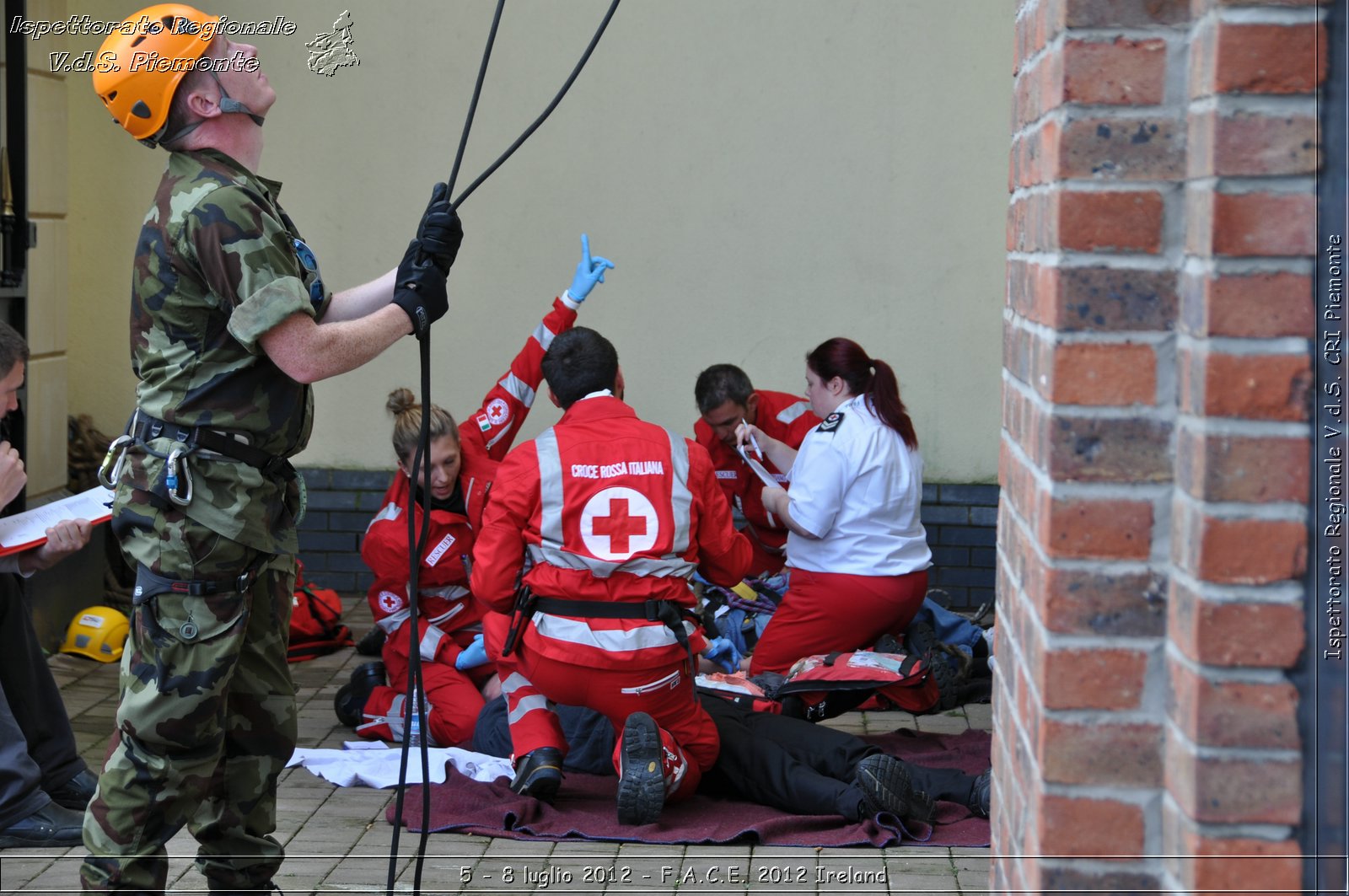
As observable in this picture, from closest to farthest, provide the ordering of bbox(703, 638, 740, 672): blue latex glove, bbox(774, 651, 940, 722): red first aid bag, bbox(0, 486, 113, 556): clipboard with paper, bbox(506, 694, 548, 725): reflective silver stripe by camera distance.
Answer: bbox(0, 486, 113, 556): clipboard with paper → bbox(506, 694, 548, 725): reflective silver stripe → bbox(774, 651, 940, 722): red first aid bag → bbox(703, 638, 740, 672): blue latex glove

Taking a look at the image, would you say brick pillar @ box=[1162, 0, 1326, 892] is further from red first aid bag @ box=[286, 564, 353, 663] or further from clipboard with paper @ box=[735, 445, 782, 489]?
red first aid bag @ box=[286, 564, 353, 663]

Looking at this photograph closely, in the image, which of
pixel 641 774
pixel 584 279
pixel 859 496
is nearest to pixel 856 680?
pixel 859 496

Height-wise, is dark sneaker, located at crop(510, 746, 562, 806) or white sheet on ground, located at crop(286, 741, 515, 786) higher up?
dark sneaker, located at crop(510, 746, 562, 806)

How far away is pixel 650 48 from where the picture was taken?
696 cm

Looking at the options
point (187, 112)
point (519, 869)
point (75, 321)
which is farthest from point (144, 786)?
point (75, 321)

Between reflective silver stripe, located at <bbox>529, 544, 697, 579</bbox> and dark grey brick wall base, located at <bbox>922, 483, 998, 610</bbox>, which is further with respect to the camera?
dark grey brick wall base, located at <bbox>922, 483, 998, 610</bbox>

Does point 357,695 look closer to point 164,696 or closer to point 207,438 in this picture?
point 164,696

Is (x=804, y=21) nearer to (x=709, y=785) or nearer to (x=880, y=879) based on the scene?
(x=709, y=785)

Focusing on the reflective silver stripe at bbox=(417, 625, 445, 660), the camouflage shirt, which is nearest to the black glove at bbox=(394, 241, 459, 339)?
the camouflage shirt

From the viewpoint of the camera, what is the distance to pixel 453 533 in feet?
17.2

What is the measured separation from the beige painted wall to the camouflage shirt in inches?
162

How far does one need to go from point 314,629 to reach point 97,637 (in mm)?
927

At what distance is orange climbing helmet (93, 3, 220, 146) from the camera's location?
289 cm

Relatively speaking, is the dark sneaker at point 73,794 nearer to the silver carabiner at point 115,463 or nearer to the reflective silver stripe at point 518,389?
the silver carabiner at point 115,463
